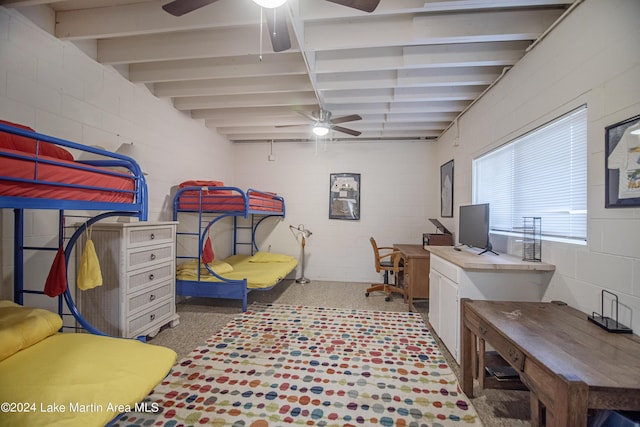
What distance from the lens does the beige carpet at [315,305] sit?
1.57m

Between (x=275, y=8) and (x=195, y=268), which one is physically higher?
(x=275, y=8)

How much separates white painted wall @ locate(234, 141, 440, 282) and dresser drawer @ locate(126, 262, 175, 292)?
2.31 metres

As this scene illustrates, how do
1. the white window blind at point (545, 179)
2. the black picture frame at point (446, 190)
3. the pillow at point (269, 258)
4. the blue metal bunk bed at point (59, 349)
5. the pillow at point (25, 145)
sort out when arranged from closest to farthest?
the blue metal bunk bed at point (59, 349), the pillow at point (25, 145), the white window blind at point (545, 179), the black picture frame at point (446, 190), the pillow at point (269, 258)

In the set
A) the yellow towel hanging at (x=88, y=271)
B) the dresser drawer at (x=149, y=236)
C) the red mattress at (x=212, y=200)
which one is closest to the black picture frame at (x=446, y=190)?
the red mattress at (x=212, y=200)

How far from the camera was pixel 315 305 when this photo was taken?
335 centimetres

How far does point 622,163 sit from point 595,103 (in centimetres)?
41

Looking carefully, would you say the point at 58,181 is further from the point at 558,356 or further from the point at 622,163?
the point at 622,163

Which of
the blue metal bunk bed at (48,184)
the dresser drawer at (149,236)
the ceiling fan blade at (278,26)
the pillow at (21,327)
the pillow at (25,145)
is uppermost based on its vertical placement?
the ceiling fan blade at (278,26)

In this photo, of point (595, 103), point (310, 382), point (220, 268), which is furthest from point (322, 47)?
point (220, 268)

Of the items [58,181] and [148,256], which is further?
[148,256]

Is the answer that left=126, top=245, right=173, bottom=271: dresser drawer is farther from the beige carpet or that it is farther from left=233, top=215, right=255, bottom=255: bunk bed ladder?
left=233, top=215, right=255, bottom=255: bunk bed ladder

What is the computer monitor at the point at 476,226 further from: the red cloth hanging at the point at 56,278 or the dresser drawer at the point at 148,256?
the red cloth hanging at the point at 56,278

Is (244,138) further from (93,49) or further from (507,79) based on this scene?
(507,79)

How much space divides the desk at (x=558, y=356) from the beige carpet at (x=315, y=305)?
0.59 ft
